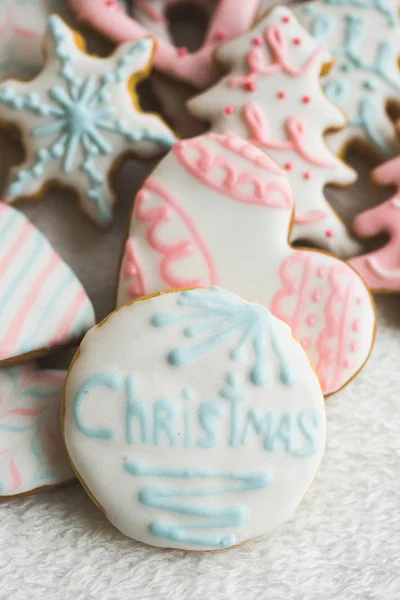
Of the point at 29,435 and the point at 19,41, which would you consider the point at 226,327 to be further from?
the point at 19,41

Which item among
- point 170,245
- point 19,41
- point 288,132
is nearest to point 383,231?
point 288,132

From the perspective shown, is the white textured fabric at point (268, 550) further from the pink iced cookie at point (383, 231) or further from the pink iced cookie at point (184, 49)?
the pink iced cookie at point (184, 49)

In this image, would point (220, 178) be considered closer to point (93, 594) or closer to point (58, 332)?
point (58, 332)

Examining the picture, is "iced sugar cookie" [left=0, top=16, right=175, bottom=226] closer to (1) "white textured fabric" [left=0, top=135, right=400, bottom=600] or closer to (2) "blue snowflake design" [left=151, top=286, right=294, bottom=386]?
(2) "blue snowflake design" [left=151, top=286, right=294, bottom=386]

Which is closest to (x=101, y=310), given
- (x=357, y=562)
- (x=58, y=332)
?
(x=58, y=332)

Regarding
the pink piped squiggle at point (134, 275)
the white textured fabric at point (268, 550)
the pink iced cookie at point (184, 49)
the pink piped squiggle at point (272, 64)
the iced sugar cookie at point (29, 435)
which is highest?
the pink iced cookie at point (184, 49)

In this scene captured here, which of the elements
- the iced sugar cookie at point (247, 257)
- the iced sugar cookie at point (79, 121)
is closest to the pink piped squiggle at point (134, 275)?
the iced sugar cookie at point (247, 257)
